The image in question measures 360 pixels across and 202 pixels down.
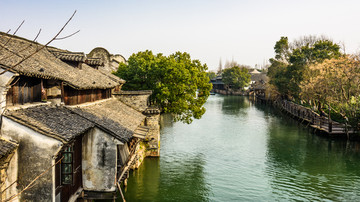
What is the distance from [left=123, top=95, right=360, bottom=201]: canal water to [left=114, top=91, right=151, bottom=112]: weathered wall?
A: 496cm

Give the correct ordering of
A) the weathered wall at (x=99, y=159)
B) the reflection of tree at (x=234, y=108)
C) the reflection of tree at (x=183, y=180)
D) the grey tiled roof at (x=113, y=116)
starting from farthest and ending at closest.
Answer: the reflection of tree at (x=234, y=108)
the reflection of tree at (x=183, y=180)
the grey tiled roof at (x=113, y=116)
the weathered wall at (x=99, y=159)

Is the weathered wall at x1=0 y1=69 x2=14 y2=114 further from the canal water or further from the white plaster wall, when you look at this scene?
the canal water

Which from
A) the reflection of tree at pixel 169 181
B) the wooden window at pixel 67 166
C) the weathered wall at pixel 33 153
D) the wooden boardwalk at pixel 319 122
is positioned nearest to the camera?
the weathered wall at pixel 33 153

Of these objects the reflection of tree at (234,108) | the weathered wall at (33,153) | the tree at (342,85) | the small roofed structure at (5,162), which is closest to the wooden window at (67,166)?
the weathered wall at (33,153)

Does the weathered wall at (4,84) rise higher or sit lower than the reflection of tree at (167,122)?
higher

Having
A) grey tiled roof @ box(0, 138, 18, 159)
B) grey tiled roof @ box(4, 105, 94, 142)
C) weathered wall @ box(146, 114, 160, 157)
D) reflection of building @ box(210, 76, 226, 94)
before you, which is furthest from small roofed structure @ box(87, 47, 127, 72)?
reflection of building @ box(210, 76, 226, 94)

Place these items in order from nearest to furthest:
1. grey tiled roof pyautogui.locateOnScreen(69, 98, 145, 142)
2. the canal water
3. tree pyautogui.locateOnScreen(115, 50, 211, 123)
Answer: grey tiled roof pyautogui.locateOnScreen(69, 98, 145, 142), the canal water, tree pyautogui.locateOnScreen(115, 50, 211, 123)

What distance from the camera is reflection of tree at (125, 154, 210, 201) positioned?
1950 cm

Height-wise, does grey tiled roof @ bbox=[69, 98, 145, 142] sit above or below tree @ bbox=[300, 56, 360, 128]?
below

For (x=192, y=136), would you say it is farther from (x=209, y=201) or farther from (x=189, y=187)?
(x=209, y=201)

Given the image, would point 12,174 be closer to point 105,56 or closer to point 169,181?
point 169,181

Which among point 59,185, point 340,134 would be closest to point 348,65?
point 340,134

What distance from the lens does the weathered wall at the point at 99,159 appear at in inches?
569

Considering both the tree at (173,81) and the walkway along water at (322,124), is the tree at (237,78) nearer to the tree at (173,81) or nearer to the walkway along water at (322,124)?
the walkway along water at (322,124)
